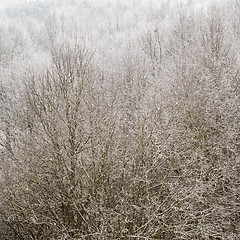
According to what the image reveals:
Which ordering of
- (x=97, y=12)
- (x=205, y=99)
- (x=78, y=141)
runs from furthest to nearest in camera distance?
(x=97, y=12)
(x=205, y=99)
(x=78, y=141)

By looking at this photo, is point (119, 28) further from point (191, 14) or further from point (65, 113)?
point (65, 113)

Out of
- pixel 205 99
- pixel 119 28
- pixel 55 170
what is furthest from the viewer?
pixel 119 28

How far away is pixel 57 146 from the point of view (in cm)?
A: 741

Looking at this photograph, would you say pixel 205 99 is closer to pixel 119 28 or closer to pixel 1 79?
pixel 1 79

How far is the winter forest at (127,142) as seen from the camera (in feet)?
21.1

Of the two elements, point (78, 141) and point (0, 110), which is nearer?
point (78, 141)

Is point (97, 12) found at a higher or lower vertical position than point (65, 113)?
higher

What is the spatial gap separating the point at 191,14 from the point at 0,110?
20431 millimetres

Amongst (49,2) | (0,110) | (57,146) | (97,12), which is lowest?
(0,110)

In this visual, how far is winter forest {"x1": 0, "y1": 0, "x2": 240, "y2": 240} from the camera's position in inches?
254

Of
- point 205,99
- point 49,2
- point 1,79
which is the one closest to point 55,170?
point 205,99

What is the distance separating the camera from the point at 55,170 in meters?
7.20

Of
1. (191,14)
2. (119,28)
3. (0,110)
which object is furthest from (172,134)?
(119,28)

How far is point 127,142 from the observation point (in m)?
7.91
